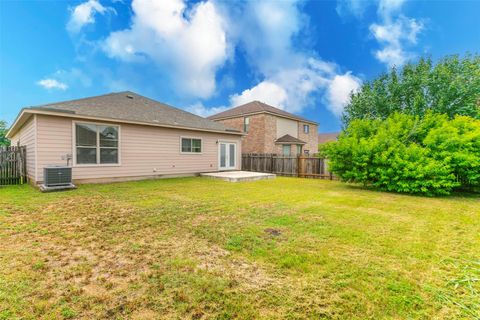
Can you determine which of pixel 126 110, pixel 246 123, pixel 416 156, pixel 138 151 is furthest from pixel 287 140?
pixel 126 110

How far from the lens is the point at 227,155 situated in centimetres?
1401

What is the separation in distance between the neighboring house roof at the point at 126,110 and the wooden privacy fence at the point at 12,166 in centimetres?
Result: 135

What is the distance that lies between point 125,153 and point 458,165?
12532 millimetres

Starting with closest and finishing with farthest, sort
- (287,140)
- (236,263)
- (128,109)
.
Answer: (236,263), (128,109), (287,140)

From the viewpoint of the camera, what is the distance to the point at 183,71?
583 inches

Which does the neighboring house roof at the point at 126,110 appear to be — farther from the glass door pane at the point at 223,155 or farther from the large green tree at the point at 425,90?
the large green tree at the point at 425,90

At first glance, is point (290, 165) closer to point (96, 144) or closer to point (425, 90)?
point (96, 144)

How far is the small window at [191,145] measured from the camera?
11.8 metres

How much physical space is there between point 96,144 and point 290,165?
10.5 m

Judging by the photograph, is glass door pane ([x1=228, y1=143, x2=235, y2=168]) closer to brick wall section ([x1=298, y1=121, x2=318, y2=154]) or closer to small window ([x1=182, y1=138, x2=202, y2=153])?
small window ([x1=182, y1=138, x2=202, y2=153])

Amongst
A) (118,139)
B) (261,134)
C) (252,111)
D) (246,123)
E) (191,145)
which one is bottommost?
(191,145)

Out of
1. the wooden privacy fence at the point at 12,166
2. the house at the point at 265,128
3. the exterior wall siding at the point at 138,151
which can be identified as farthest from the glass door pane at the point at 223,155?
the wooden privacy fence at the point at 12,166

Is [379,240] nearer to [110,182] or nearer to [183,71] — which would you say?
[110,182]

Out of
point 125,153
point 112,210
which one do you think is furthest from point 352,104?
point 112,210
